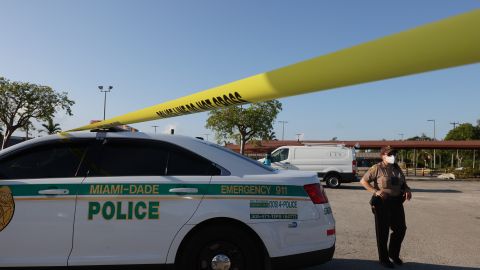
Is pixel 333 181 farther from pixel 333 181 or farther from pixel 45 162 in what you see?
pixel 45 162

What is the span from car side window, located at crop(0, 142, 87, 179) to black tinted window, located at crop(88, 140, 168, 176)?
0.57 ft

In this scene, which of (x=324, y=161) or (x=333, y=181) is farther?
(x=324, y=161)

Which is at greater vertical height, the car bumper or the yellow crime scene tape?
the yellow crime scene tape

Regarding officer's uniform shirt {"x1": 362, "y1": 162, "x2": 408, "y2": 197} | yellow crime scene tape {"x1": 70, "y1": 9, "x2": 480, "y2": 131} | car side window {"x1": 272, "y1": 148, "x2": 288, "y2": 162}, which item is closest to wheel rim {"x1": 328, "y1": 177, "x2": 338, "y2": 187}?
car side window {"x1": 272, "y1": 148, "x2": 288, "y2": 162}

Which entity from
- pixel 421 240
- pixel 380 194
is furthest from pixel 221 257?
pixel 421 240

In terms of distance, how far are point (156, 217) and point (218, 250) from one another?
0.64 m

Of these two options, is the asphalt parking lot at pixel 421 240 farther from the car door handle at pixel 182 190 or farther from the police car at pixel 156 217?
the car door handle at pixel 182 190

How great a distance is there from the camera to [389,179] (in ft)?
19.1

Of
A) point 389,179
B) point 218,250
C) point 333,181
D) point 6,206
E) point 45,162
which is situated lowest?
point 333,181

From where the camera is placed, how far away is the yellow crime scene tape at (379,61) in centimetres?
135

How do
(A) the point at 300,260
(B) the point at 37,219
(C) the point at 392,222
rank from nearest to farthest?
1. (B) the point at 37,219
2. (A) the point at 300,260
3. (C) the point at 392,222

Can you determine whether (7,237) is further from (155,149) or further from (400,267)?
(400,267)

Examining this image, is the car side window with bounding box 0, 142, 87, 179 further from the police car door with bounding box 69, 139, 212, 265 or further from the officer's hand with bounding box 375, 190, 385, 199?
the officer's hand with bounding box 375, 190, 385, 199

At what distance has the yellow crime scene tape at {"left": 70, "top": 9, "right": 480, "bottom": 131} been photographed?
53.2 inches
